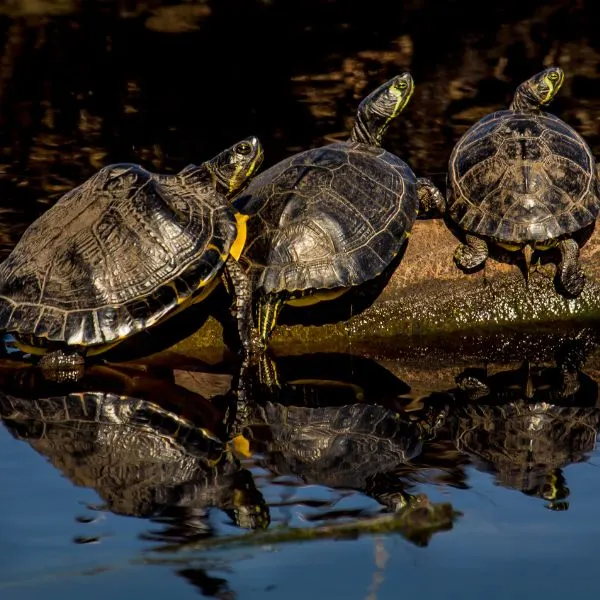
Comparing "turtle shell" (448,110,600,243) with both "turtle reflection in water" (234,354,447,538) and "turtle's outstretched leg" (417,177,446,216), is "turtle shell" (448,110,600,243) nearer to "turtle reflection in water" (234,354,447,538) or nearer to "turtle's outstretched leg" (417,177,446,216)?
"turtle's outstretched leg" (417,177,446,216)

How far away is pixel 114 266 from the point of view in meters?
7.91

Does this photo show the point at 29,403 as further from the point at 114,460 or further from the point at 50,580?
the point at 50,580

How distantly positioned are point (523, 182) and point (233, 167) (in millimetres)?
2020

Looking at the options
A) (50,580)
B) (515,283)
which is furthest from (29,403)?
(515,283)

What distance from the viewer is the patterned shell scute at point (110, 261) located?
780 centimetres

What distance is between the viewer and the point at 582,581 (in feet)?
17.4

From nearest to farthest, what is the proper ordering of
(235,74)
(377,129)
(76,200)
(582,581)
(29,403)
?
1. (582,581)
2. (29,403)
3. (76,200)
4. (377,129)
5. (235,74)

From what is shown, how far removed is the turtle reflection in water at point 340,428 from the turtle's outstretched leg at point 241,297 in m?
0.32

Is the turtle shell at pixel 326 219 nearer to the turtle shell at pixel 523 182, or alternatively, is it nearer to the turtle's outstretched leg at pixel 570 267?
the turtle shell at pixel 523 182

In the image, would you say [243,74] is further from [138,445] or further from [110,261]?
[138,445]

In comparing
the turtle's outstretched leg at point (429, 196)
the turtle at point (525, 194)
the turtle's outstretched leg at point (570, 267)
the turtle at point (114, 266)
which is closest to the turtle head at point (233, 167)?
the turtle at point (114, 266)

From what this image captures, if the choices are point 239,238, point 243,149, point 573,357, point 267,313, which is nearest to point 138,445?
point 267,313

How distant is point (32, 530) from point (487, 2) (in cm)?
1598

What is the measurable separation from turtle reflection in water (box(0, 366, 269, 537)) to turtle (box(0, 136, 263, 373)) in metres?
0.36
